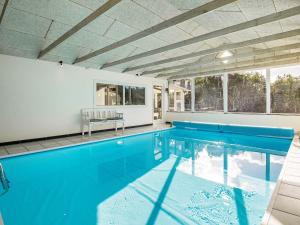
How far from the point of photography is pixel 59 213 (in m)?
2.27

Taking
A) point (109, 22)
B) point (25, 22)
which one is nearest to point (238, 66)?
point (109, 22)

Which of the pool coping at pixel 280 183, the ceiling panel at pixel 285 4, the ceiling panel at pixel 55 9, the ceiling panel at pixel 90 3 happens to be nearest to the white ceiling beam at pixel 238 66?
the pool coping at pixel 280 183

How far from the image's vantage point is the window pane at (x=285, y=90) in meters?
7.07

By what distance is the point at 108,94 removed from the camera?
8008 millimetres

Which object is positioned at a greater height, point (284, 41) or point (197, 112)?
point (284, 41)

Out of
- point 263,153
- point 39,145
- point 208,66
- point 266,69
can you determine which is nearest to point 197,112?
point 208,66

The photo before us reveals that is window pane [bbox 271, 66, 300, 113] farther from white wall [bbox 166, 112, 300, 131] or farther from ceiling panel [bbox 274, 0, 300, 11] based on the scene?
ceiling panel [bbox 274, 0, 300, 11]

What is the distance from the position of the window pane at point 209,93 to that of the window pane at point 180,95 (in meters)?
0.50

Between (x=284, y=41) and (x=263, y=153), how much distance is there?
3.32m

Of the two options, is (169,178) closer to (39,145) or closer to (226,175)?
(226,175)

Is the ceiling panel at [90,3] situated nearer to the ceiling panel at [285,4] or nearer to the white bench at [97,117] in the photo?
the ceiling panel at [285,4]

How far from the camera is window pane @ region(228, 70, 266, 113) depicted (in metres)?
7.77

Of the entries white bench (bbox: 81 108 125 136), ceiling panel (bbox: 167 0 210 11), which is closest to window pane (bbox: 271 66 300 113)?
ceiling panel (bbox: 167 0 210 11)

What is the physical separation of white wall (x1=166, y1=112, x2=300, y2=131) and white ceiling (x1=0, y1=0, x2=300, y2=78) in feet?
9.04
